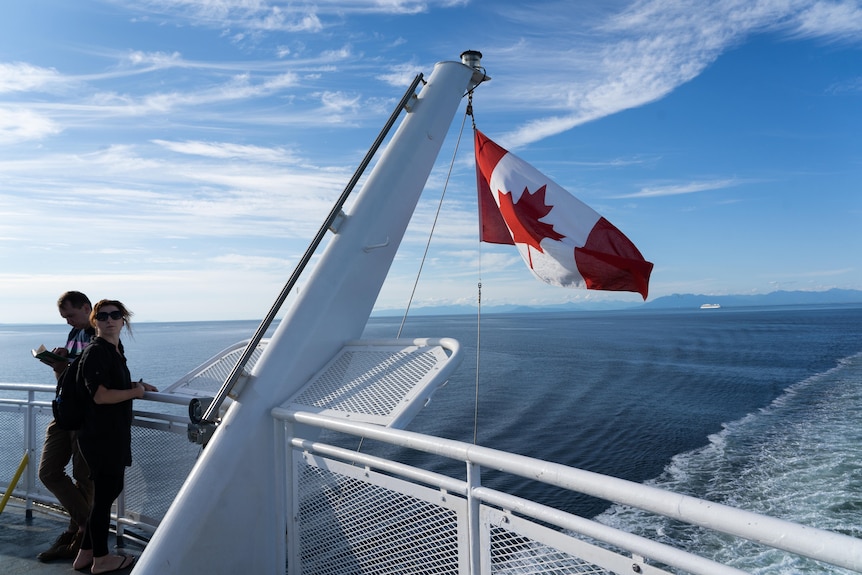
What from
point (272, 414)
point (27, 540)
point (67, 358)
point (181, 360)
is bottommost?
point (181, 360)

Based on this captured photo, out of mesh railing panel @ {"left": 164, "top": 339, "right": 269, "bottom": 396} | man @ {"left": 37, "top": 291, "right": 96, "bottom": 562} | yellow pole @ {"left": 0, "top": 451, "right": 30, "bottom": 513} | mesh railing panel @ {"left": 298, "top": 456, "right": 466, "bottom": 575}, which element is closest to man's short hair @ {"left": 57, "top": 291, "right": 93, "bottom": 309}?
man @ {"left": 37, "top": 291, "right": 96, "bottom": 562}

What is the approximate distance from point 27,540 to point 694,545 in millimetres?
8523

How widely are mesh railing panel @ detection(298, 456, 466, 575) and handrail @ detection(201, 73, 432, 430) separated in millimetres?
593

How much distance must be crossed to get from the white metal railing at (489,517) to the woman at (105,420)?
1.02 meters

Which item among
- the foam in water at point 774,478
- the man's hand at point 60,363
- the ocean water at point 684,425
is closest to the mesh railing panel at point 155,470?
the man's hand at point 60,363

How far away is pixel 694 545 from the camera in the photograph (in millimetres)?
9047

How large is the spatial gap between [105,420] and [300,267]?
141 cm

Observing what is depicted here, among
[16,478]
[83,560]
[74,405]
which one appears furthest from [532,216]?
[16,478]

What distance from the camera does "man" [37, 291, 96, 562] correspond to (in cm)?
400

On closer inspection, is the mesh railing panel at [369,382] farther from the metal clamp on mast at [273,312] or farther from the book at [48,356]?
the book at [48,356]

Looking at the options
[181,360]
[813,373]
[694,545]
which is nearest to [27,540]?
[694,545]

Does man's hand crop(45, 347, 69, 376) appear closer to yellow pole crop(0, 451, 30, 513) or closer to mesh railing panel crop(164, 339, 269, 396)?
mesh railing panel crop(164, 339, 269, 396)

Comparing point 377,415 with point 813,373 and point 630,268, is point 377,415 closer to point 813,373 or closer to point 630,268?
point 630,268

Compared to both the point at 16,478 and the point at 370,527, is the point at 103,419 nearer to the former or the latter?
the point at 370,527
